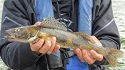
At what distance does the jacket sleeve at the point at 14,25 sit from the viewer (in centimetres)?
417

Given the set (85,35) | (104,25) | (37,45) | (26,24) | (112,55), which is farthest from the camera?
(104,25)

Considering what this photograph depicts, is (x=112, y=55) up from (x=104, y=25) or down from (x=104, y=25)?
down

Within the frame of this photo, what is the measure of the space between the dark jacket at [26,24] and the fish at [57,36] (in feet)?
1.26

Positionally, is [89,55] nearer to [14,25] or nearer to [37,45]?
[37,45]

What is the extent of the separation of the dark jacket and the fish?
384 mm

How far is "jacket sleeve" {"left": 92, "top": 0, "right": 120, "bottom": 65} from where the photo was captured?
4.54m

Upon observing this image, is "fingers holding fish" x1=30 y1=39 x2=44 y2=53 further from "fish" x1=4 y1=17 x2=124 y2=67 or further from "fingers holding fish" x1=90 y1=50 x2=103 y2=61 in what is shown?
"fingers holding fish" x1=90 y1=50 x2=103 y2=61

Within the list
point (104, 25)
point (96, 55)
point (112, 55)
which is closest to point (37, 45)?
point (96, 55)

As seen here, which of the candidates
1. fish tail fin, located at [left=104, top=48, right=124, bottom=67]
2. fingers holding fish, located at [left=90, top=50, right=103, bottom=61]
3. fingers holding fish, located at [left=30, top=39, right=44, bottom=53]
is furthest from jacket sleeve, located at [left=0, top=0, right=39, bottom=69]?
fish tail fin, located at [left=104, top=48, right=124, bottom=67]

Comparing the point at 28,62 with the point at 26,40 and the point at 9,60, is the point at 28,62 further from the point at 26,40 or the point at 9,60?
the point at 26,40

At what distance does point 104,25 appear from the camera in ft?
15.0

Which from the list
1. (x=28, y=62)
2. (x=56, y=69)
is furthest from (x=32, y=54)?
(x=56, y=69)

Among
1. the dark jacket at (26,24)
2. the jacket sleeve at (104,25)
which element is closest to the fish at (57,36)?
the dark jacket at (26,24)

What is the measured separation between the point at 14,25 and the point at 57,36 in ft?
3.08
